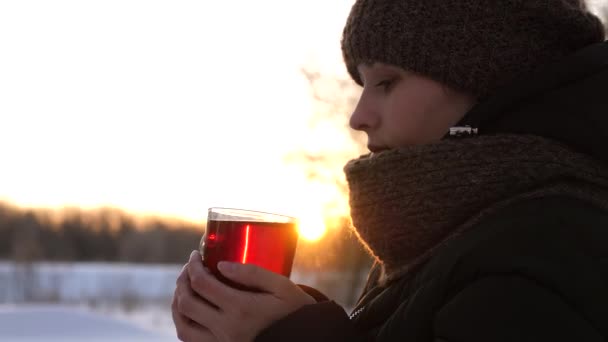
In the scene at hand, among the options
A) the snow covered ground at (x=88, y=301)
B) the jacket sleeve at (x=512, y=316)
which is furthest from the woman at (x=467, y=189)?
the snow covered ground at (x=88, y=301)

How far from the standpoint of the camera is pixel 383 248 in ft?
4.50

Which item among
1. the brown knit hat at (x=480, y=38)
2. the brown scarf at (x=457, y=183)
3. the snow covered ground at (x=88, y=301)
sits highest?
the brown knit hat at (x=480, y=38)

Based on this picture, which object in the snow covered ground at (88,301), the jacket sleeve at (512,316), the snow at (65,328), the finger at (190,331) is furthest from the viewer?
the snow covered ground at (88,301)

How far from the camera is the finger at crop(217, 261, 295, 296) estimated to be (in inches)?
50.6

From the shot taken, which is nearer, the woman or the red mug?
the woman

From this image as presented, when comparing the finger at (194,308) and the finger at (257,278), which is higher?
the finger at (257,278)

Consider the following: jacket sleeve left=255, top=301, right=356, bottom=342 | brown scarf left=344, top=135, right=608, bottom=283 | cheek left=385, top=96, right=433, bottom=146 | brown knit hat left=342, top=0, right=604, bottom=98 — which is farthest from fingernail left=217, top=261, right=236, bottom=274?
brown knit hat left=342, top=0, right=604, bottom=98

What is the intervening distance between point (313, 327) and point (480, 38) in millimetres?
598

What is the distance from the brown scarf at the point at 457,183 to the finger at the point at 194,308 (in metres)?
0.32

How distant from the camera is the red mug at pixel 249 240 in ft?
4.43

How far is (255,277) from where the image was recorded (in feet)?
4.22

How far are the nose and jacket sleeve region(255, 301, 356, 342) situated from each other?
1.12 ft

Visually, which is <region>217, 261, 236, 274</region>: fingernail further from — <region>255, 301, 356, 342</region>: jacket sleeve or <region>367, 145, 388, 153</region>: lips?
<region>367, 145, 388, 153</region>: lips

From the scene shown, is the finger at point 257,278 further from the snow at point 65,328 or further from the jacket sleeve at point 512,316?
the snow at point 65,328
